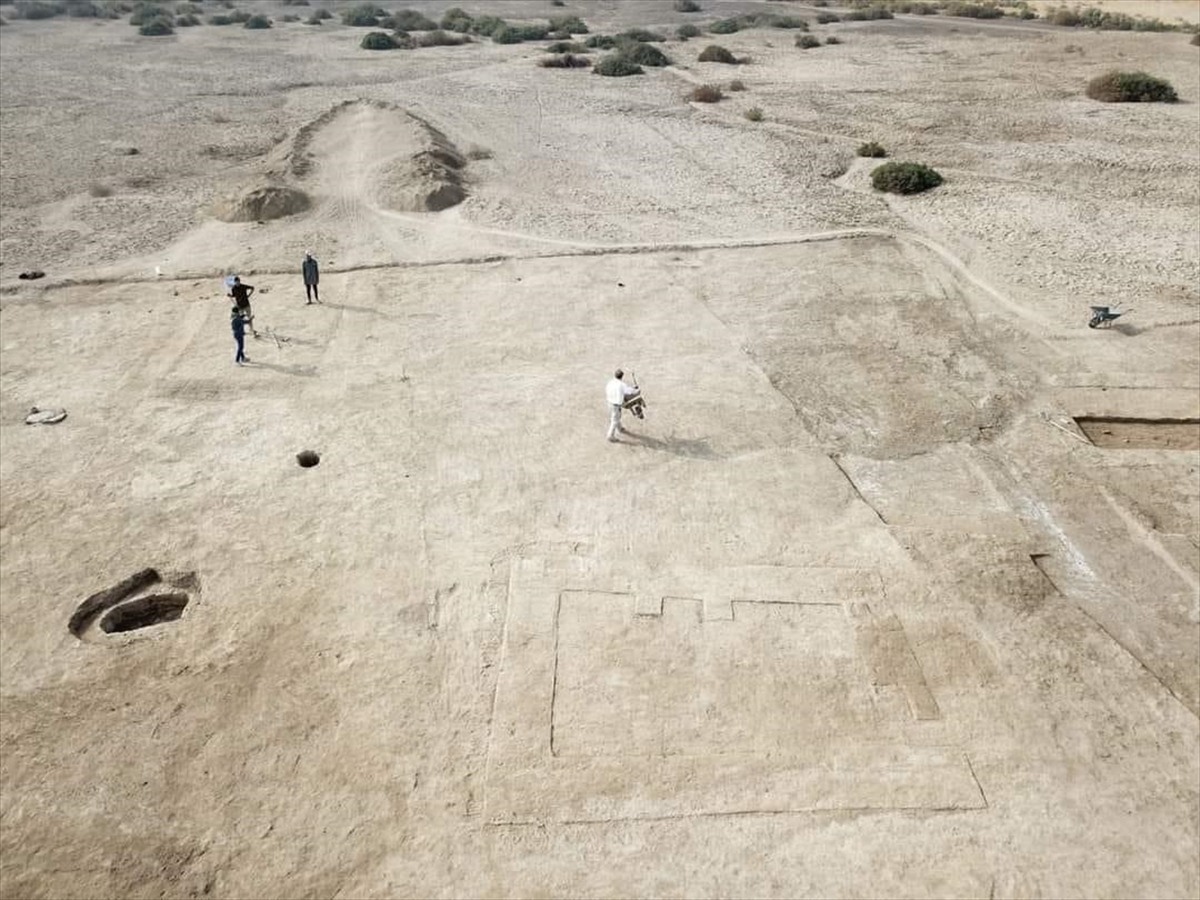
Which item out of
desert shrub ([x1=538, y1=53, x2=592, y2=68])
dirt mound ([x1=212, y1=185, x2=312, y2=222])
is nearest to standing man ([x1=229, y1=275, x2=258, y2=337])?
dirt mound ([x1=212, y1=185, x2=312, y2=222])

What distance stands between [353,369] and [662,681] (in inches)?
386

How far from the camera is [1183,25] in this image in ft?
171

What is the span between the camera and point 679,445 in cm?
1338

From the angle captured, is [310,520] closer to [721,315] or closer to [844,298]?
[721,315]

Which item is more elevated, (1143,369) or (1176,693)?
(1143,369)

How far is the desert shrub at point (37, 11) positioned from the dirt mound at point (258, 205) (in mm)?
56430

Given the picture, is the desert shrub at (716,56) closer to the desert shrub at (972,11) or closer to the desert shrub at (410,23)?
the desert shrub at (410,23)

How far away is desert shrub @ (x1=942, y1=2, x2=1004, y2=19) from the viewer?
194ft

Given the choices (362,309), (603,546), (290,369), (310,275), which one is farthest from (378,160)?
(603,546)

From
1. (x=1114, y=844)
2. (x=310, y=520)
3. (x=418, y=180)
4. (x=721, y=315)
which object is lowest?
(x=1114, y=844)

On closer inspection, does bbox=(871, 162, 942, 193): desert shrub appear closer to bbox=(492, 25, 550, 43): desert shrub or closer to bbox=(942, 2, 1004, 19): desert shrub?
bbox=(492, 25, 550, 43): desert shrub

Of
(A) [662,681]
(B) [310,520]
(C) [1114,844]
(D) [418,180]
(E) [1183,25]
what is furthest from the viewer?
(E) [1183,25]

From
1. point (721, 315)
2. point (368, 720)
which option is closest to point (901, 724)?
point (368, 720)

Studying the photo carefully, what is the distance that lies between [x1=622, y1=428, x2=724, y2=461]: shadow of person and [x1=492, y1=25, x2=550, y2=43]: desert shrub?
161 feet
